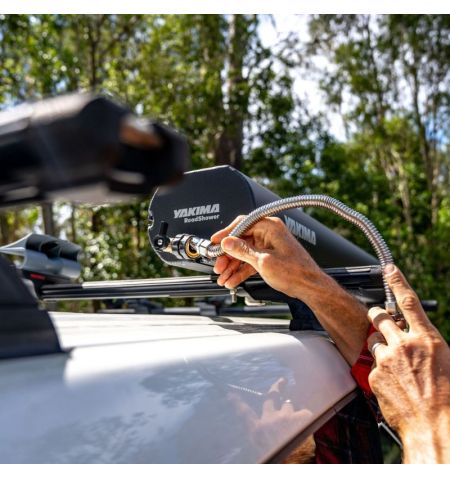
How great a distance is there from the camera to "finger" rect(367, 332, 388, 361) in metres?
1.21

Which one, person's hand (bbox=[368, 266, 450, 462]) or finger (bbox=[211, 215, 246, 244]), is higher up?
finger (bbox=[211, 215, 246, 244])

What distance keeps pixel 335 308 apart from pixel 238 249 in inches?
10.4

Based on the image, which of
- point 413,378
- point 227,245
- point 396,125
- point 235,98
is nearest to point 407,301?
point 413,378

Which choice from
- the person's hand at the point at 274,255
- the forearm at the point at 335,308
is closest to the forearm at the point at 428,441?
the forearm at the point at 335,308

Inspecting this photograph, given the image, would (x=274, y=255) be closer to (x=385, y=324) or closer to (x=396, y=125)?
(x=385, y=324)

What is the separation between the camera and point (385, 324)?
4.09 ft

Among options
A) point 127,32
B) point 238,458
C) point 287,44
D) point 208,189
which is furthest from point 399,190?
point 238,458

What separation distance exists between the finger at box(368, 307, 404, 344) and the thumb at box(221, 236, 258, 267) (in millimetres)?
299

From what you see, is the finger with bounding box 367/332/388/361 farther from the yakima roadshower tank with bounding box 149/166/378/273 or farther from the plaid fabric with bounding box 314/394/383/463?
the yakima roadshower tank with bounding box 149/166/378/273

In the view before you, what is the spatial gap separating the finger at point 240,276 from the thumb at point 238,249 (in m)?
0.15

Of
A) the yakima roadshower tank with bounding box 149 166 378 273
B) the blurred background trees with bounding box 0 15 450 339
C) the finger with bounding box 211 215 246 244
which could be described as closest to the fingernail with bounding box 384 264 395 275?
the finger with bounding box 211 215 246 244

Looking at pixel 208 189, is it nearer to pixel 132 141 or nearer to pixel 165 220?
pixel 165 220

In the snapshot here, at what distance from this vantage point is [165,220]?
1.85m

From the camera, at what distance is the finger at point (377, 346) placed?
1.21 meters
